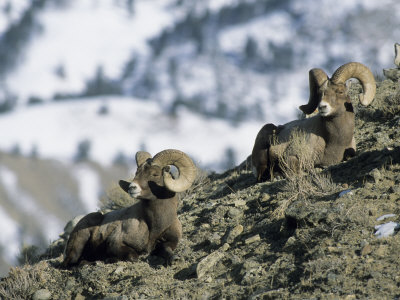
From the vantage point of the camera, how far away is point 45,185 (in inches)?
5689

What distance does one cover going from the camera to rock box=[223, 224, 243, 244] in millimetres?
10094

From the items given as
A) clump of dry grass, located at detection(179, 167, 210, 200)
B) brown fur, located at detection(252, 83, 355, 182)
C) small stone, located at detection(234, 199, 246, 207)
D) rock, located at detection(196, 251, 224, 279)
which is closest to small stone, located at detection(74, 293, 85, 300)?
rock, located at detection(196, 251, 224, 279)

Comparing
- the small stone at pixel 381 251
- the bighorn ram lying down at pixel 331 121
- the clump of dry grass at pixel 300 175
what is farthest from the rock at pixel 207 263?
the bighorn ram lying down at pixel 331 121

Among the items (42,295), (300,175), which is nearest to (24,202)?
(42,295)

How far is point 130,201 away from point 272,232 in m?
6.16

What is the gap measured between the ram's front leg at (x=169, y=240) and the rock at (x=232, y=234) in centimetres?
83

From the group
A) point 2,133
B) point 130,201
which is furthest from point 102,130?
point 130,201

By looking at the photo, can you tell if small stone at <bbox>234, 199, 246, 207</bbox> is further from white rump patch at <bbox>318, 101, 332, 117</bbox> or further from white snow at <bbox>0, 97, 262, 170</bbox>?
white snow at <bbox>0, 97, 262, 170</bbox>

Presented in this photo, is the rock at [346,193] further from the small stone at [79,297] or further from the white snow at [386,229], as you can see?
the small stone at [79,297]

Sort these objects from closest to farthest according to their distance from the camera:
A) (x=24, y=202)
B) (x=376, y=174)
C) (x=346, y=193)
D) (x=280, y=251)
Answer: (x=280, y=251)
(x=346, y=193)
(x=376, y=174)
(x=24, y=202)

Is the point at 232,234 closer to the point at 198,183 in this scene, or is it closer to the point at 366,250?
the point at 366,250

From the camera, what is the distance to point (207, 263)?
9406 mm

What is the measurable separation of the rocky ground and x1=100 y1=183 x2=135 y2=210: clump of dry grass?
10.3 feet

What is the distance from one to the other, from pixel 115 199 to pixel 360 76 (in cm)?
652
